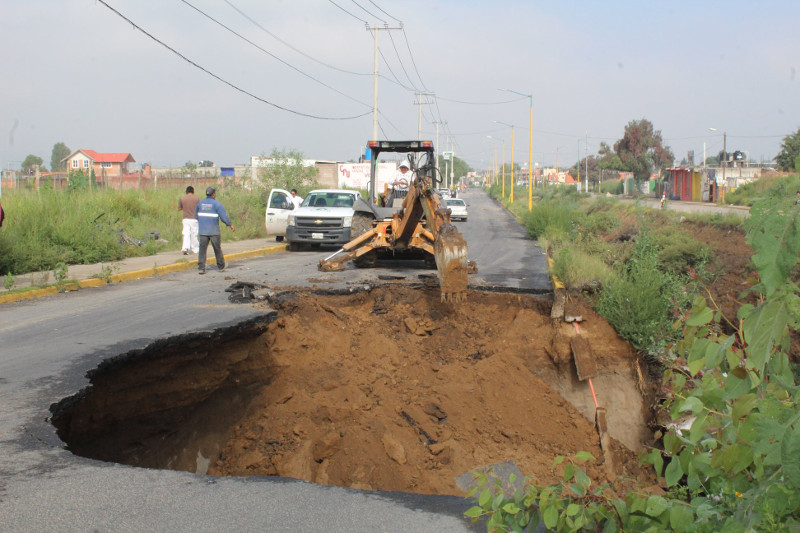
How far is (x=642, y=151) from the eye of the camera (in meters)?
71.1

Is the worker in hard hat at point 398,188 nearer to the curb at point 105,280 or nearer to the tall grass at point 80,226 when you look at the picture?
the curb at point 105,280

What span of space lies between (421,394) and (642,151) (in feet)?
225

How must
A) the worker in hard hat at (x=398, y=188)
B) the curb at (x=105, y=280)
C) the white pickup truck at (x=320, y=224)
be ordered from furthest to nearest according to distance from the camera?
1. the white pickup truck at (x=320, y=224)
2. the worker in hard hat at (x=398, y=188)
3. the curb at (x=105, y=280)

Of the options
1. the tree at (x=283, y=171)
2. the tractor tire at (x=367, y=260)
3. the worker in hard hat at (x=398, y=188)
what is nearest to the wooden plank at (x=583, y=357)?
the tractor tire at (x=367, y=260)

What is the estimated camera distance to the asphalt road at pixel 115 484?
12.3 ft

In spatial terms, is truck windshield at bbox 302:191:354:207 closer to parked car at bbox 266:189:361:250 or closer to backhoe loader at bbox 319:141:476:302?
parked car at bbox 266:189:361:250

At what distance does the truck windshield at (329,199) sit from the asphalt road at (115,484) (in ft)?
38.1

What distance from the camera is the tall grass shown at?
14.1 meters

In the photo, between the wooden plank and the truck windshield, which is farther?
the truck windshield

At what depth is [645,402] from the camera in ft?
30.3

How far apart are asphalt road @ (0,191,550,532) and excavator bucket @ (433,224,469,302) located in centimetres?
261

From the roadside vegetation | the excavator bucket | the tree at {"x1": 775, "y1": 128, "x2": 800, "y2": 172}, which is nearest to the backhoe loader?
the excavator bucket

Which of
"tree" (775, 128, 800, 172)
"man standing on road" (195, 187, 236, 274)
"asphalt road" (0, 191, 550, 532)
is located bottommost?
"asphalt road" (0, 191, 550, 532)

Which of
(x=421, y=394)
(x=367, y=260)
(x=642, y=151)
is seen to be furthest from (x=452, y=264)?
(x=642, y=151)
